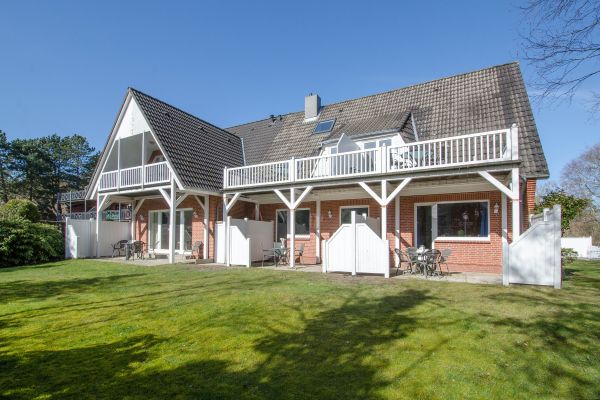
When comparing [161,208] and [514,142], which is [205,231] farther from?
[514,142]

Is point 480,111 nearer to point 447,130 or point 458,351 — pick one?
point 447,130

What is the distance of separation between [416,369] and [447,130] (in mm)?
11287

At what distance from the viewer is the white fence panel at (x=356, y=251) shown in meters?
10.4

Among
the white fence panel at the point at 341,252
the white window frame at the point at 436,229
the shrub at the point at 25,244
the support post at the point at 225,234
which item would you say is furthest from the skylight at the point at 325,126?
the shrub at the point at 25,244

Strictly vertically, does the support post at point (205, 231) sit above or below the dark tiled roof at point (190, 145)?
below

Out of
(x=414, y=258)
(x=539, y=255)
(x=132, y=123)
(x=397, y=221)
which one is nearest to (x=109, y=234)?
(x=132, y=123)

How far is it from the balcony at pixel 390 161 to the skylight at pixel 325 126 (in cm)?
363

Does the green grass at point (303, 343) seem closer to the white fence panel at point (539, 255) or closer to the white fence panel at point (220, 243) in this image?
the white fence panel at point (539, 255)

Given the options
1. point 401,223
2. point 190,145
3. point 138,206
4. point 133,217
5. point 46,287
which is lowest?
point 46,287

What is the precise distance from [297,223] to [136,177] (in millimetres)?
7658

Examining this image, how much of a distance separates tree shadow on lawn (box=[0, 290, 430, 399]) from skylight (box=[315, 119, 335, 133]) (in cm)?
1259

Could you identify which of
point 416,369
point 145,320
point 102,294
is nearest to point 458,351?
point 416,369

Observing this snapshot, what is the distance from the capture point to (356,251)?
35.0 ft

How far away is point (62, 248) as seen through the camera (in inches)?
680
